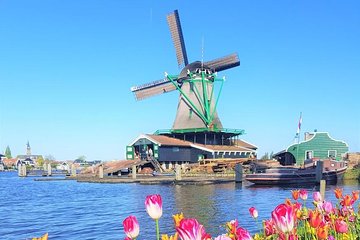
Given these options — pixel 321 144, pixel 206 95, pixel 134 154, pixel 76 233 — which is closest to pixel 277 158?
pixel 321 144

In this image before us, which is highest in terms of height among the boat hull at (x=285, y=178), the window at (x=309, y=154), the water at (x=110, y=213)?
the window at (x=309, y=154)

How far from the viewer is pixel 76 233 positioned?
15.2m

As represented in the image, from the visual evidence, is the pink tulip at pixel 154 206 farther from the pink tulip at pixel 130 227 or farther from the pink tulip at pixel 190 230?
the pink tulip at pixel 190 230

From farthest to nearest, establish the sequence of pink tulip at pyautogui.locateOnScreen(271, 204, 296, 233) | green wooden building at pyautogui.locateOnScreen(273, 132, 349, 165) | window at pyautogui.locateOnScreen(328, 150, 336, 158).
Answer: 1. green wooden building at pyautogui.locateOnScreen(273, 132, 349, 165)
2. window at pyautogui.locateOnScreen(328, 150, 336, 158)
3. pink tulip at pyautogui.locateOnScreen(271, 204, 296, 233)

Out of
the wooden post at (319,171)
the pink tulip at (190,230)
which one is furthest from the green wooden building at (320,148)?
the pink tulip at (190,230)

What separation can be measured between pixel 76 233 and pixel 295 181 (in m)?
23.5

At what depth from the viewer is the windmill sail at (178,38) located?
189ft

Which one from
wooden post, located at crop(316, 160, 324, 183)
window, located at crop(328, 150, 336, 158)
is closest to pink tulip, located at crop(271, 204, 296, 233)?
wooden post, located at crop(316, 160, 324, 183)

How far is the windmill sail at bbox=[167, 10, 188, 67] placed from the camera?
57500 mm

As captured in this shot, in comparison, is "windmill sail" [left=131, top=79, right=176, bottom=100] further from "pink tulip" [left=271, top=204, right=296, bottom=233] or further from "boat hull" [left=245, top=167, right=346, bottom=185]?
"pink tulip" [left=271, top=204, right=296, bottom=233]

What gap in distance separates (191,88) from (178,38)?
7726 millimetres

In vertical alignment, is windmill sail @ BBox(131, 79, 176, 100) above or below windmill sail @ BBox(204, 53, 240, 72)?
below

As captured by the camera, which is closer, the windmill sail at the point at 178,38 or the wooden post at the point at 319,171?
the wooden post at the point at 319,171

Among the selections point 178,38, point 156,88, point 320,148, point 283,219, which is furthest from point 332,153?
point 283,219
